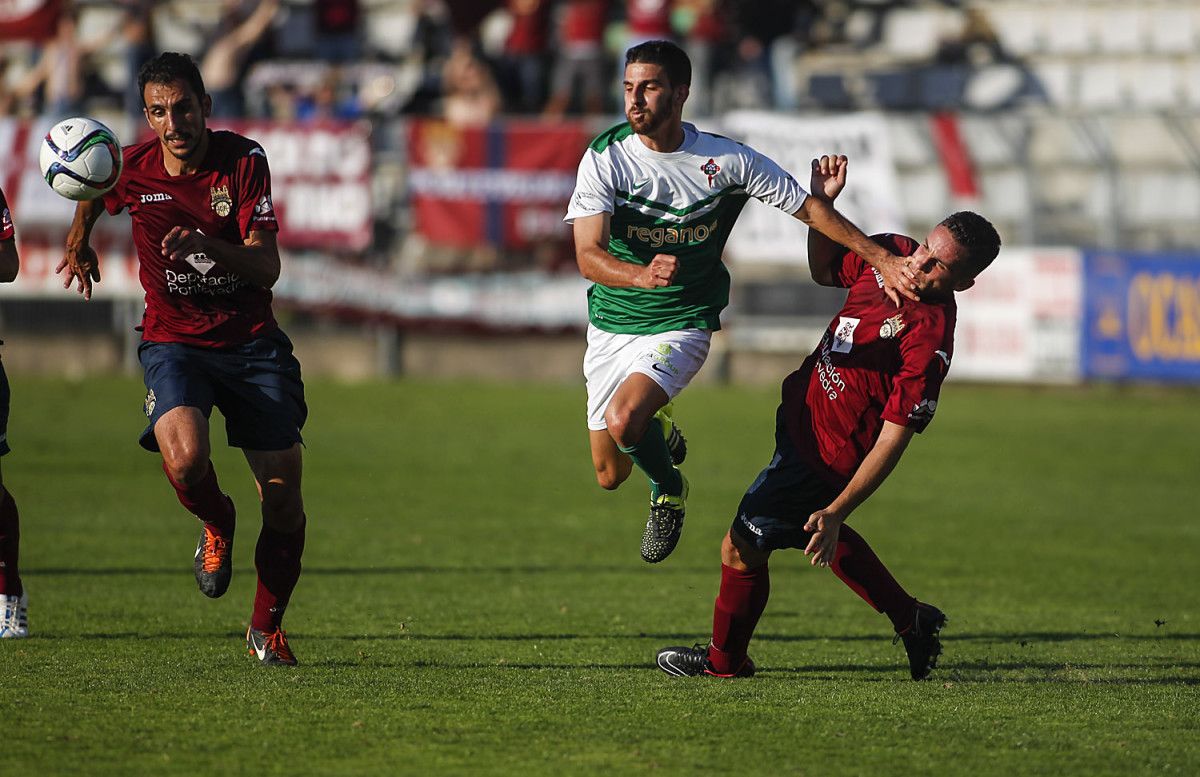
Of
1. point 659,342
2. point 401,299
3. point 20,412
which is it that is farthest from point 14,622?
point 401,299

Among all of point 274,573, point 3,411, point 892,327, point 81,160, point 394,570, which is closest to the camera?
point 892,327

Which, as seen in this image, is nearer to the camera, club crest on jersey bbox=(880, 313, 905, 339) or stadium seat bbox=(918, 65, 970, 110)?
club crest on jersey bbox=(880, 313, 905, 339)

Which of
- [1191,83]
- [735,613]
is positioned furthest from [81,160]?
[1191,83]

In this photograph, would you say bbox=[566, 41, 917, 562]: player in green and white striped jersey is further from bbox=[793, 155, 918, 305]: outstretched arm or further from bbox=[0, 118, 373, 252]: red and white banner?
bbox=[0, 118, 373, 252]: red and white banner

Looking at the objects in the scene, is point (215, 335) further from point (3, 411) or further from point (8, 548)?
point (8, 548)

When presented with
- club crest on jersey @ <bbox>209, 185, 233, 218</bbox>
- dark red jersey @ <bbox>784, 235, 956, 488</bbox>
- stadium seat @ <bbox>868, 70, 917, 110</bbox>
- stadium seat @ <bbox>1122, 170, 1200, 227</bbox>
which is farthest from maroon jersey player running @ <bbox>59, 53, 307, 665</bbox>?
stadium seat @ <bbox>868, 70, 917, 110</bbox>

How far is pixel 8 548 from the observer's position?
297 inches

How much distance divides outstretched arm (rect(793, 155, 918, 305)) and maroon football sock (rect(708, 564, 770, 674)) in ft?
4.32

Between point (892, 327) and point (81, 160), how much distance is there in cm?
341

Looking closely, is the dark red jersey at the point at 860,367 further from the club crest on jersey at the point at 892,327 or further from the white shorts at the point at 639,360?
the white shorts at the point at 639,360

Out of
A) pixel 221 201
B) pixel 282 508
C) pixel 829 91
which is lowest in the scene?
pixel 282 508

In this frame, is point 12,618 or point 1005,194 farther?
point 1005,194

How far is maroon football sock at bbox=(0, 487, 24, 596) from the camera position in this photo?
24.5 ft

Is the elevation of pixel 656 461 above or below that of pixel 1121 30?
below
